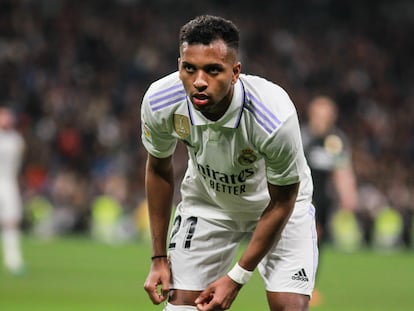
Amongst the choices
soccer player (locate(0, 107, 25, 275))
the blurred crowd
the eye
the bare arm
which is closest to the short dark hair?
the eye

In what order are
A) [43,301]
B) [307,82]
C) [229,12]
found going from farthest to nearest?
[229,12], [307,82], [43,301]

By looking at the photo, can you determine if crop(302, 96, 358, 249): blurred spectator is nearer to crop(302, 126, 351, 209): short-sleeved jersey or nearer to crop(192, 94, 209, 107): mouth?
crop(302, 126, 351, 209): short-sleeved jersey

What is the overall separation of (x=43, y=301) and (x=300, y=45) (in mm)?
16837

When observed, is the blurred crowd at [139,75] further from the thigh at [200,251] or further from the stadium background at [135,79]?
the thigh at [200,251]

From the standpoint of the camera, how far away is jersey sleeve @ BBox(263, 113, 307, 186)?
5.01 m

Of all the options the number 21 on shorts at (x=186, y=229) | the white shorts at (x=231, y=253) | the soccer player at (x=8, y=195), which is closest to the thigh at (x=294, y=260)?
the white shorts at (x=231, y=253)

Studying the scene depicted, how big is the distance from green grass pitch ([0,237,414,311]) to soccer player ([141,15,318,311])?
13.3ft

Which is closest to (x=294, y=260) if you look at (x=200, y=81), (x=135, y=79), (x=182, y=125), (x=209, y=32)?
(x=182, y=125)

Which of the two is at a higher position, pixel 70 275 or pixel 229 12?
pixel 229 12

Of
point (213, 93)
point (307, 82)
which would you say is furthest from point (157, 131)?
point (307, 82)

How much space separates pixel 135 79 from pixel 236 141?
18.6 meters

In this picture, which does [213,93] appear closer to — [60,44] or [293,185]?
[293,185]

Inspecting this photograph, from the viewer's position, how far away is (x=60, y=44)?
950 inches

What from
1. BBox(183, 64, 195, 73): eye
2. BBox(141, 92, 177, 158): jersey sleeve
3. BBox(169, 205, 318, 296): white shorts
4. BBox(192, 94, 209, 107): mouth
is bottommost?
BBox(169, 205, 318, 296): white shorts
